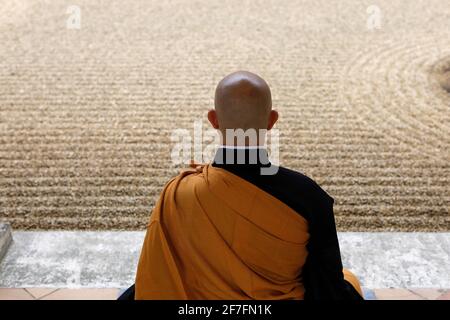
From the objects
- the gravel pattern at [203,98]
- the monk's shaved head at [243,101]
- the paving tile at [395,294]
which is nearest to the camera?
the monk's shaved head at [243,101]

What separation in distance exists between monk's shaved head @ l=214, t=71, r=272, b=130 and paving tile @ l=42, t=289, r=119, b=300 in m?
0.87

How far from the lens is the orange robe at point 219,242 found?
3.69ft

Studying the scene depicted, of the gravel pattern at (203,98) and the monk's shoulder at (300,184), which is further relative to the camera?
the gravel pattern at (203,98)

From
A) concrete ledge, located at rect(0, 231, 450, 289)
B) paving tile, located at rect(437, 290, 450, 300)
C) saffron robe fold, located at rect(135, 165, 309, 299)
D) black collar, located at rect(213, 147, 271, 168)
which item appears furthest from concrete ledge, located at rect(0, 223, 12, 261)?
paving tile, located at rect(437, 290, 450, 300)

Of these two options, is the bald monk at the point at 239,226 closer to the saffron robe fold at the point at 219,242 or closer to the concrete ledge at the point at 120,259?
the saffron robe fold at the point at 219,242

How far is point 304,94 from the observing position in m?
3.29

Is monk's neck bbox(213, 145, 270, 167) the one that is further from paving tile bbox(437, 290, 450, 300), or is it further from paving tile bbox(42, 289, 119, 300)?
paving tile bbox(437, 290, 450, 300)

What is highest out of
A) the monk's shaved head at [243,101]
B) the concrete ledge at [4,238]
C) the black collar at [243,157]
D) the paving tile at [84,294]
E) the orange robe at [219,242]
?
the monk's shaved head at [243,101]

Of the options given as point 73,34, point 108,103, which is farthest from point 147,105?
point 73,34

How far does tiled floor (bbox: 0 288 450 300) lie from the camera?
67.8 inches

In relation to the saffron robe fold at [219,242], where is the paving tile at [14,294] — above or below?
below

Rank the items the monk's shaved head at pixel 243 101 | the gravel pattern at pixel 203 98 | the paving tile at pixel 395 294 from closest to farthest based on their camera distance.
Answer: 1. the monk's shaved head at pixel 243 101
2. the paving tile at pixel 395 294
3. the gravel pattern at pixel 203 98

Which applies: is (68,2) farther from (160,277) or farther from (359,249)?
(160,277)

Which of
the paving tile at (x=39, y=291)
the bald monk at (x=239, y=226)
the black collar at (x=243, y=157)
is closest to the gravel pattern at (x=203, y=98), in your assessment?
the paving tile at (x=39, y=291)
